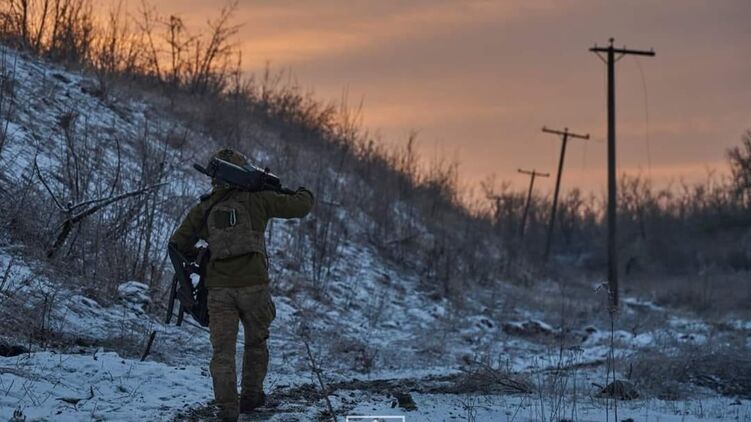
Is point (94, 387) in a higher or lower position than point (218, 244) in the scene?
lower

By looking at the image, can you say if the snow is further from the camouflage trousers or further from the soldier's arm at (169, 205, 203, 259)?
the soldier's arm at (169, 205, 203, 259)

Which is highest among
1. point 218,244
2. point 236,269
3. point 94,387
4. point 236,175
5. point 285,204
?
point 236,175

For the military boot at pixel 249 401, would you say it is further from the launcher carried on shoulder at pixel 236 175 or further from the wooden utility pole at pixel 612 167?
the wooden utility pole at pixel 612 167

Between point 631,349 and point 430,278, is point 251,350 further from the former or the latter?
point 430,278

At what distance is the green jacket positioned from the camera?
5789 mm

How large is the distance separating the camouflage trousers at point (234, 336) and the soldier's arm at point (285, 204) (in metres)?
0.58

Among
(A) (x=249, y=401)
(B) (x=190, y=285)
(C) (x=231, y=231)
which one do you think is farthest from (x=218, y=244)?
(A) (x=249, y=401)

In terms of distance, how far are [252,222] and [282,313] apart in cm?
696

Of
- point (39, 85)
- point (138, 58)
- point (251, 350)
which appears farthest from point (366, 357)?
point (138, 58)

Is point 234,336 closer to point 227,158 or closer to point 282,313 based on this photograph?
point 227,158

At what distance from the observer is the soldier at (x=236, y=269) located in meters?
5.76

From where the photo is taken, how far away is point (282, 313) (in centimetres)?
1263

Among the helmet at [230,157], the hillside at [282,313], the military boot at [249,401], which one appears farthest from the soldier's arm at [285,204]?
the hillside at [282,313]

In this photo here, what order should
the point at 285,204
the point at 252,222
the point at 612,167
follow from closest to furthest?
the point at 252,222 → the point at 285,204 → the point at 612,167
